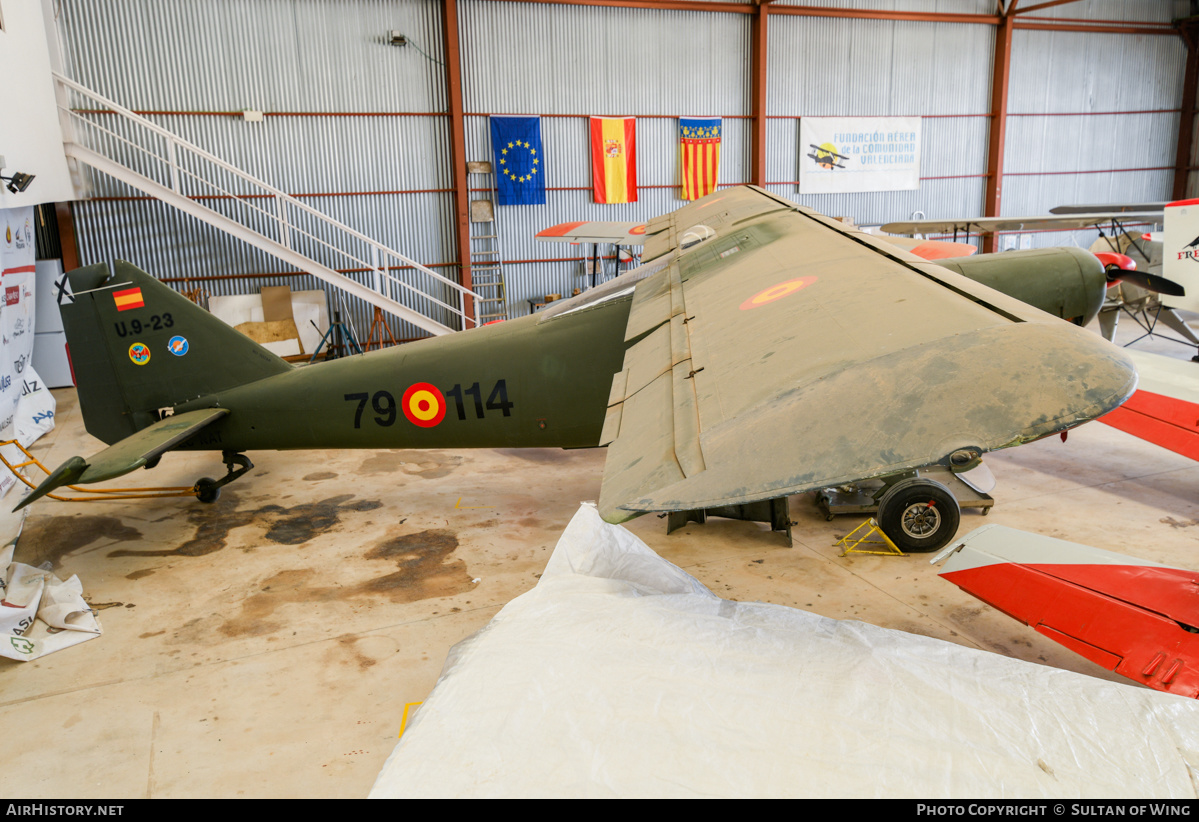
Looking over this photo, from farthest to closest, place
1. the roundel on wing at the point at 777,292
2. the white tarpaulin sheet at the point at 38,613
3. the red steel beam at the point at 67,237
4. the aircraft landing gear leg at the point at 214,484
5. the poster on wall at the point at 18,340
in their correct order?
the red steel beam at the point at 67,237
the poster on wall at the point at 18,340
the aircraft landing gear leg at the point at 214,484
the white tarpaulin sheet at the point at 38,613
the roundel on wing at the point at 777,292

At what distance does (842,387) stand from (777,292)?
157 cm

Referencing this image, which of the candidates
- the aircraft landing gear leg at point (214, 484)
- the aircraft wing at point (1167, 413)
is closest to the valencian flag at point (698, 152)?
the aircraft wing at point (1167, 413)

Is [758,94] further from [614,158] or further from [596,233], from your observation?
[596,233]

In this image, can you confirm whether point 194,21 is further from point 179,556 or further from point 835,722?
point 835,722

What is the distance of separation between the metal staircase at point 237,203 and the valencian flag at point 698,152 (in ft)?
20.3

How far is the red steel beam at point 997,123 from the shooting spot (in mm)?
19953

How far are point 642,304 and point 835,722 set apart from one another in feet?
11.3

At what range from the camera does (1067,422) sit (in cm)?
163

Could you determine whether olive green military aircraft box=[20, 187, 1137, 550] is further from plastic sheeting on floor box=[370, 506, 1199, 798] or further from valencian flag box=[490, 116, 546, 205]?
valencian flag box=[490, 116, 546, 205]

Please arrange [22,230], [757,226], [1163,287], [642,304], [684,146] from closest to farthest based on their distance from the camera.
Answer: [642,304]
[757,226]
[1163,287]
[22,230]
[684,146]

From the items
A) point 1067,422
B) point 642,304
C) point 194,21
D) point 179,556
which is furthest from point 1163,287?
point 194,21

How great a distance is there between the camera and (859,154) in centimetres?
1934

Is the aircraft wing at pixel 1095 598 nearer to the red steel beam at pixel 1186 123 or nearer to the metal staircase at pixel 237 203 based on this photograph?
the metal staircase at pixel 237 203
